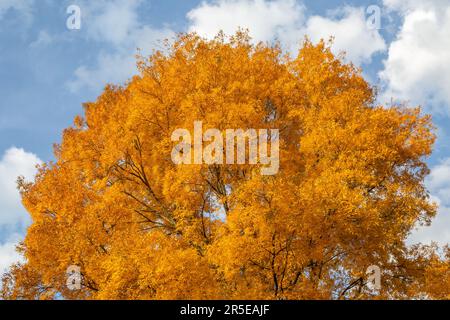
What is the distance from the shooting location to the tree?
47.9ft

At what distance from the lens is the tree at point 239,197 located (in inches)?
575

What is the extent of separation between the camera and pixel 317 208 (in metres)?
14.5

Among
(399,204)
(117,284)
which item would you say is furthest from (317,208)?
(117,284)

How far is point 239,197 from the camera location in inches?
575

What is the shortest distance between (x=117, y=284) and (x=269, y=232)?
4.56 m
